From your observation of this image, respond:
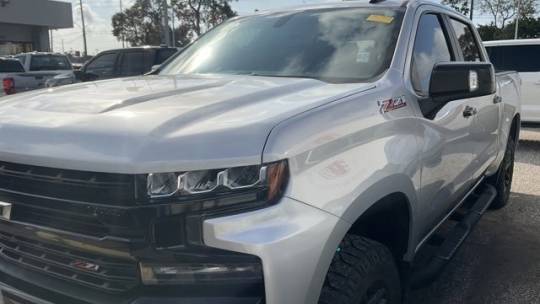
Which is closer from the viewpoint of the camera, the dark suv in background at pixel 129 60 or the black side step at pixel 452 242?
the black side step at pixel 452 242

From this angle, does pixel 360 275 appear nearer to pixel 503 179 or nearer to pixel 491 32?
pixel 503 179

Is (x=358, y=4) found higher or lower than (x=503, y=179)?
higher

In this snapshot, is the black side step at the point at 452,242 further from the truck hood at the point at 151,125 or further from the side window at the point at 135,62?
the side window at the point at 135,62

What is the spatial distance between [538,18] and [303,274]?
46.5 meters

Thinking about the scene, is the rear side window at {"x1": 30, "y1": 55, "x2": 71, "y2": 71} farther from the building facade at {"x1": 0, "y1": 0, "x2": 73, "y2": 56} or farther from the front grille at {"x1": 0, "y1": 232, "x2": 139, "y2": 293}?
the building facade at {"x1": 0, "y1": 0, "x2": 73, "y2": 56}

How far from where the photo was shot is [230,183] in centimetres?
179

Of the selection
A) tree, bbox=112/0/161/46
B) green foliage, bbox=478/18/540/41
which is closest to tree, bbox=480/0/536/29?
green foliage, bbox=478/18/540/41

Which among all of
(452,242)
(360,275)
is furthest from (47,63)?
(360,275)

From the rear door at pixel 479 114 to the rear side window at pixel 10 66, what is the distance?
1462 cm

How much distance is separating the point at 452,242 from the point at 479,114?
979mm

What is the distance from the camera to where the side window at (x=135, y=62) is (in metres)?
12.1

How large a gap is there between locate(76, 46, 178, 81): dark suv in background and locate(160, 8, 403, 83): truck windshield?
8.70m

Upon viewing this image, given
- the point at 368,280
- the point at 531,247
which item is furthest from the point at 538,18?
the point at 368,280

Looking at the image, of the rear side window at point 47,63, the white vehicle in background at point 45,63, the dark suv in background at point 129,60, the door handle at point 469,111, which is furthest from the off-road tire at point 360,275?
the rear side window at point 47,63
